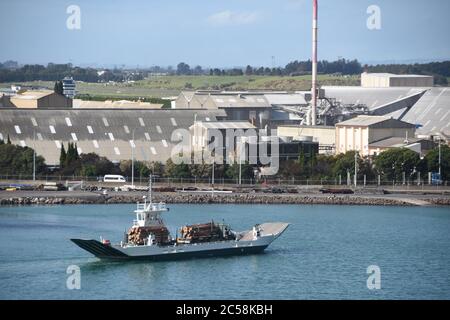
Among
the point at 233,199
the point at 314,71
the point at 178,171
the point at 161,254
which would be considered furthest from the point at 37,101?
the point at 161,254

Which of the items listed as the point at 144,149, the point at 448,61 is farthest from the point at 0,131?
the point at 448,61

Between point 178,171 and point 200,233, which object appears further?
point 178,171

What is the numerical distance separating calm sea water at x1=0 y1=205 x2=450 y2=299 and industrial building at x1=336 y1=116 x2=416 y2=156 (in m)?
8.82

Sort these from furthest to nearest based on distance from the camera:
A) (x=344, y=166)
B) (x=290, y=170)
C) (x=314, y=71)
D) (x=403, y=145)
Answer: (x=314, y=71), (x=403, y=145), (x=290, y=170), (x=344, y=166)

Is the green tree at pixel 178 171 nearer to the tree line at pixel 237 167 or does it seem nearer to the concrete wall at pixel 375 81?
the tree line at pixel 237 167

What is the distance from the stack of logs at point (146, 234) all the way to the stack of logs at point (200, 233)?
32 centimetres

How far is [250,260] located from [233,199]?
8616mm

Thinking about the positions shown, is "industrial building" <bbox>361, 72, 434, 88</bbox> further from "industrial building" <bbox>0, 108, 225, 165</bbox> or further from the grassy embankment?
"industrial building" <bbox>0, 108, 225, 165</bbox>

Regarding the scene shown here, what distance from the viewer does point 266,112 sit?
153 ft

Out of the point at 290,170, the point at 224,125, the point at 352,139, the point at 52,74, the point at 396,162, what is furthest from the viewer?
the point at 52,74

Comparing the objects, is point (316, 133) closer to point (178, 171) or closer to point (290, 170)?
point (290, 170)

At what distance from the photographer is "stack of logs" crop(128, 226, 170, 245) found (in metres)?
23.5

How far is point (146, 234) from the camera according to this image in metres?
23.6

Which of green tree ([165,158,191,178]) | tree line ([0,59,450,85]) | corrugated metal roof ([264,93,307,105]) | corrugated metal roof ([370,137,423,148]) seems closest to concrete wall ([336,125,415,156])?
corrugated metal roof ([370,137,423,148])
